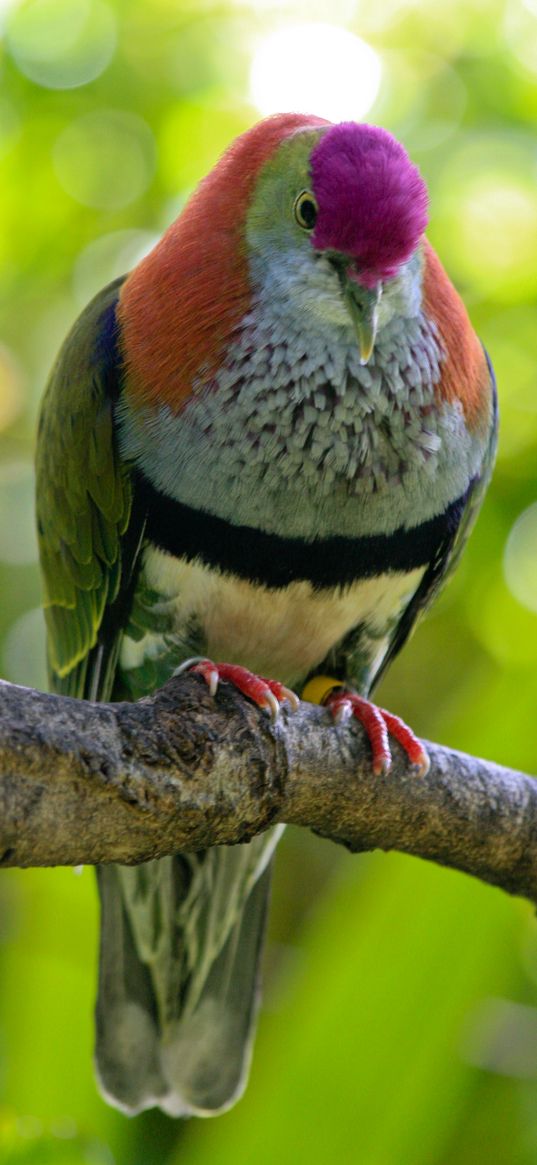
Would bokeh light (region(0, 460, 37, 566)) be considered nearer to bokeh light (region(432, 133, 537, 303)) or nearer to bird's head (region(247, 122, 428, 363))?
bokeh light (region(432, 133, 537, 303))

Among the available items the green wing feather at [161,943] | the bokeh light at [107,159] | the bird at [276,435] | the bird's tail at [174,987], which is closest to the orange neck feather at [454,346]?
the bird at [276,435]

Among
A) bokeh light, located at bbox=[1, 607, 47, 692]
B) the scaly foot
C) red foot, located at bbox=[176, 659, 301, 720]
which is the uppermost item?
red foot, located at bbox=[176, 659, 301, 720]

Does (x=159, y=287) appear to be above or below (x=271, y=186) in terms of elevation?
below

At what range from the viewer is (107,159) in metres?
3.89

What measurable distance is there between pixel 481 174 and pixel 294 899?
7.20ft

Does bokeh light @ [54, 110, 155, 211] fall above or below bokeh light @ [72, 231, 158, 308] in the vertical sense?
above

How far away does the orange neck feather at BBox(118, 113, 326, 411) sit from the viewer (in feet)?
7.23

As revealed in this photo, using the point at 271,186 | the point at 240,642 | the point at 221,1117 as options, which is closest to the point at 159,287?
the point at 271,186

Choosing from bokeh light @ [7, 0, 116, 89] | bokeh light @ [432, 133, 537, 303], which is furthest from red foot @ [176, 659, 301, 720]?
bokeh light @ [7, 0, 116, 89]

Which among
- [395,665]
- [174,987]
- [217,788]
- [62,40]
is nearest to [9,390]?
[62,40]

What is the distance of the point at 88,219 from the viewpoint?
3.94m

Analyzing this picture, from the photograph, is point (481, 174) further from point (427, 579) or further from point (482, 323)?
point (427, 579)

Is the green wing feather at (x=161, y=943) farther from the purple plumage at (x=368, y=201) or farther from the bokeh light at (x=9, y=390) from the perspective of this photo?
the bokeh light at (x=9, y=390)

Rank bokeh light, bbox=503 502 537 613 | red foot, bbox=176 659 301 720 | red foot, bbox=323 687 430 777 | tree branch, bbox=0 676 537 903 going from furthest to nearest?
bokeh light, bbox=503 502 537 613 → red foot, bbox=323 687 430 777 → red foot, bbox=176 659 301 720 → tree branch, bbox=0 676 537 903
